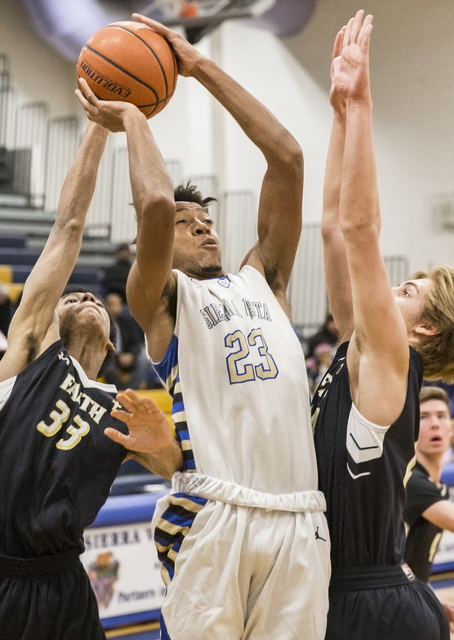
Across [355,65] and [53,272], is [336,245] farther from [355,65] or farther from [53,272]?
[53,272]

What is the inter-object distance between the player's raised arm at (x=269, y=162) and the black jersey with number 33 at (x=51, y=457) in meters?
0.85

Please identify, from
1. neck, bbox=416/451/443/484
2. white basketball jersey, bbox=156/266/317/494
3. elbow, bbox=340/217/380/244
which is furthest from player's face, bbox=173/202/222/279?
neck, bbox=416/451/443/484

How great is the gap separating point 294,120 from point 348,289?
27.7 feet

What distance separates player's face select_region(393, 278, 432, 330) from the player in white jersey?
1.34ft

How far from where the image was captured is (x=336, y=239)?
111 inches

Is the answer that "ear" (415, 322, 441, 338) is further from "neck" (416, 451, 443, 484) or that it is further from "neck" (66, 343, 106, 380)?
"neck" (416, 451, 443, 484)

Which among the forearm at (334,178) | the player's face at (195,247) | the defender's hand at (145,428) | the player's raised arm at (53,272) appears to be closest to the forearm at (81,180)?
the player's raised arm at (53,272)

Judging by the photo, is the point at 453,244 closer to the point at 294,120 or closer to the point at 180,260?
the point at 294,120

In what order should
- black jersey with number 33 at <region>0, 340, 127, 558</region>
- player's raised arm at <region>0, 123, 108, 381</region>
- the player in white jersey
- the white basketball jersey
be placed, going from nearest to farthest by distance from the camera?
the player in white jersey → the white basketball jersey → black jersey with number 33 at <region>0, 340, 127, 558</region> → player's raised arm at <region>0, 123, 108, 381</region>

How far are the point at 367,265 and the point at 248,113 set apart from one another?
79 centimetres

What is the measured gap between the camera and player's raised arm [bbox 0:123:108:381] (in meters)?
2.95

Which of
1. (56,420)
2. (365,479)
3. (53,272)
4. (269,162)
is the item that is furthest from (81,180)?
(365,479)

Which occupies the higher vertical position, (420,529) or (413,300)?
(413,300)

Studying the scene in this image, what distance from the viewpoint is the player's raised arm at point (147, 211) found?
2340mm
